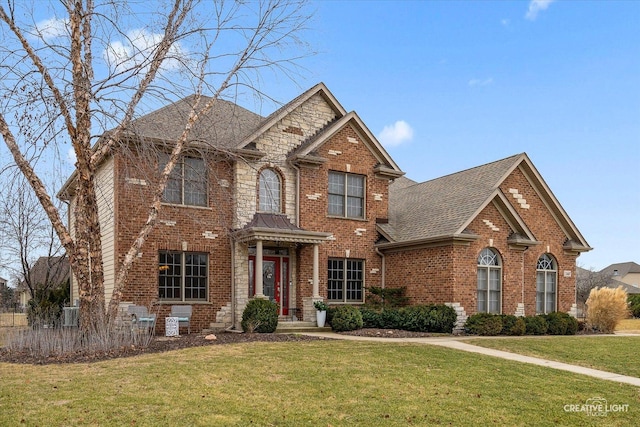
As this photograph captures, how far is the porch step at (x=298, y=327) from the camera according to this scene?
765 inches

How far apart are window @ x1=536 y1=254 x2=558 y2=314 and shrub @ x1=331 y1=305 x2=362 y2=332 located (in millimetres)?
8392

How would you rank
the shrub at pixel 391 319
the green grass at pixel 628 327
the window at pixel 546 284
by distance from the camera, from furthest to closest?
the green grass at pixel 628 327 → the window at pixel 546 284 → the shrub at pixel 391 319

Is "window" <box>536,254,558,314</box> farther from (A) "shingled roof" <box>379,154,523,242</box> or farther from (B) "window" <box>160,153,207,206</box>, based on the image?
(B) "window" <box>160,153,207,206</box>

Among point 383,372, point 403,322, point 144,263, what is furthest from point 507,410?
point 144,263

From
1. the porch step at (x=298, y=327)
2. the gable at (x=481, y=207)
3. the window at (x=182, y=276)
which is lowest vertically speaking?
the porch step at (x=298, y=327)

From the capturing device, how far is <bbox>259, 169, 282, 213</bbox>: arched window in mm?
20906

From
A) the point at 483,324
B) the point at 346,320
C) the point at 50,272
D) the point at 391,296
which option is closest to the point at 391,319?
the point at 391,296

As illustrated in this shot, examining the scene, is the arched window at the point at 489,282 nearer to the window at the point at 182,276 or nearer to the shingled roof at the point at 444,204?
the shingled roof at the point at 444,204

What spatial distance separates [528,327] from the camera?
2106 cm

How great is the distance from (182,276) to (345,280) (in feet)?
20.8

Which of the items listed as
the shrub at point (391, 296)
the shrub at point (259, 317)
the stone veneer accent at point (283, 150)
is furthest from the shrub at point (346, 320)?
the stone veneer accent at point (283, 150)

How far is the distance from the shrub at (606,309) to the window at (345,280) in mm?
9374

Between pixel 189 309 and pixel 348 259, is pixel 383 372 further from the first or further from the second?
pixel 348 259

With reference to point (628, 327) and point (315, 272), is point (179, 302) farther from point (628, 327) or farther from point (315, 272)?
point (628, 327)
